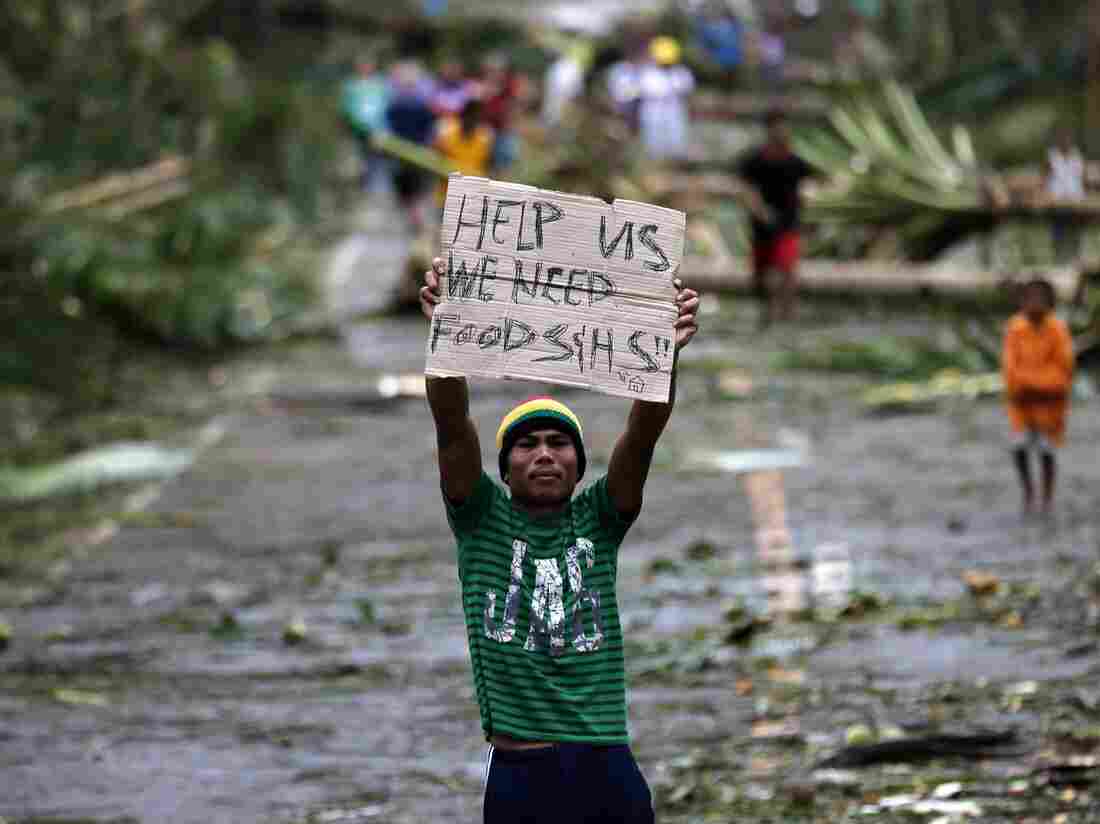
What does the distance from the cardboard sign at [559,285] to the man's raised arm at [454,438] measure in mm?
80

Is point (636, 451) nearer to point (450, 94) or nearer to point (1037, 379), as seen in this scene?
point (1037, 379)

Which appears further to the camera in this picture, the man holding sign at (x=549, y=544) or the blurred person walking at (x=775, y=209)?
the blurred person walking at (x=775, y=209)

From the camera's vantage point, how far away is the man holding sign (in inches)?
201

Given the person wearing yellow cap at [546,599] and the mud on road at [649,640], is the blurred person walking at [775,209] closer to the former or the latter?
the mud on road at [649,640]

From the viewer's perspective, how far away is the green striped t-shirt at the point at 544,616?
5.12 m

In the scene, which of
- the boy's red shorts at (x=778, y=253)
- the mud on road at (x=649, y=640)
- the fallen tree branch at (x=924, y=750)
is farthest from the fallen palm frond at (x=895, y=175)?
the fallen tree branch at (x=924, y=750)

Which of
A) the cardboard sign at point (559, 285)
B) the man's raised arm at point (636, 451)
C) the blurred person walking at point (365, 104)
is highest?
the blurred person walking at point (365, 104)

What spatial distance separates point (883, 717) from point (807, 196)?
54.2 ft

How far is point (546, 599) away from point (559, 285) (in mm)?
684

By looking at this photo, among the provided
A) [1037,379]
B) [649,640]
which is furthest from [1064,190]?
[649,640]

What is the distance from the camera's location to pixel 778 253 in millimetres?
22500

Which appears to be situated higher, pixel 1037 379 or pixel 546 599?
pixel 1037 379

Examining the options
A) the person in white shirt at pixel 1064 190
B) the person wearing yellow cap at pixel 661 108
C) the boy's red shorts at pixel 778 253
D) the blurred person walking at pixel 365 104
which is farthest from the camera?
the blurred person walking at pixel 365 104

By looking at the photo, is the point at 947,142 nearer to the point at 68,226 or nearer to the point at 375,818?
the point at 68,226
